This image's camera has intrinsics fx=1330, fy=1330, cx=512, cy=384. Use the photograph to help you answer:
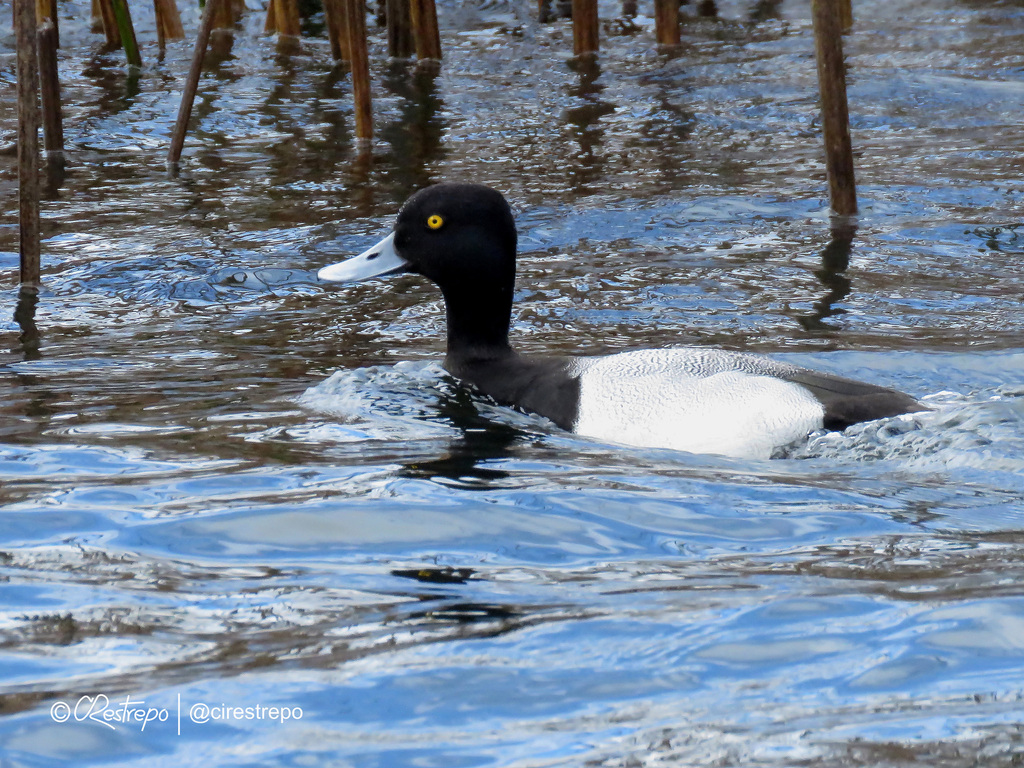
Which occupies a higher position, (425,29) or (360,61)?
(425,29)

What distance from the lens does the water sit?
8.17 ft

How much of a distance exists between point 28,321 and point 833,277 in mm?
4094

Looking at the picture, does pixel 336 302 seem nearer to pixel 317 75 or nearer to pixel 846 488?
pixel 846 488

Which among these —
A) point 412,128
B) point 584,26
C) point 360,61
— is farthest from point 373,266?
point 584,26

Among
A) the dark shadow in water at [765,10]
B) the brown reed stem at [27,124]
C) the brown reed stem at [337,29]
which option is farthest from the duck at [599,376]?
the dark shadow in water at [765,10]

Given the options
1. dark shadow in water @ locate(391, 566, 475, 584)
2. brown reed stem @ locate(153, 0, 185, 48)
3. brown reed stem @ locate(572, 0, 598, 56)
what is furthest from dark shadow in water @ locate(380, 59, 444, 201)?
dark shadow in water @ locate(391, 566, 475, 584)

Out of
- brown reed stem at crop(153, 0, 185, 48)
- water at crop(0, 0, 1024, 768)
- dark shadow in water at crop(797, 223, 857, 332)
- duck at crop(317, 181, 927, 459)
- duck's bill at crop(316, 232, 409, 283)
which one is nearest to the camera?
water at crop(0, 0, 1024, 768)

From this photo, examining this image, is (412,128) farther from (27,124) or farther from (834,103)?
(27,124)

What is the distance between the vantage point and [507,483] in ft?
13.1

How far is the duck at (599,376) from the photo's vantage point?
15.0ft

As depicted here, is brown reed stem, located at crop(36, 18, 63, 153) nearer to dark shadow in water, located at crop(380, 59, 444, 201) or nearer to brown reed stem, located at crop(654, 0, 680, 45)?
dark shadow in water, located at crop(380, 59, 444, 201)

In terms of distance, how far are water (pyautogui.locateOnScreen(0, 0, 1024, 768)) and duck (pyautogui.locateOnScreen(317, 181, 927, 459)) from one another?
122 millimetres

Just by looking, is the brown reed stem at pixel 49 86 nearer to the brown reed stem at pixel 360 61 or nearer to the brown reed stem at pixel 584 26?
the brown reed stem at pixel 360 61

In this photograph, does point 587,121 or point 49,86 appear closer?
point 49,86
